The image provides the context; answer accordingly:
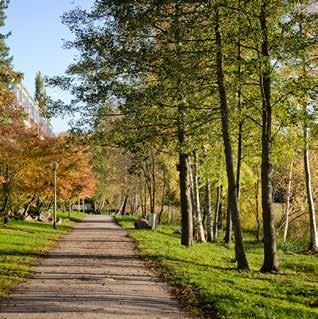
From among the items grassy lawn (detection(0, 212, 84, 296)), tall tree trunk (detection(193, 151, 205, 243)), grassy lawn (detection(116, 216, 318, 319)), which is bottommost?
grassy lawn (detection(116, 216, 318, 319))

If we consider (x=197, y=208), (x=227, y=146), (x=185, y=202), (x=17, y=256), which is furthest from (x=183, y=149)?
(x=197, y=208)

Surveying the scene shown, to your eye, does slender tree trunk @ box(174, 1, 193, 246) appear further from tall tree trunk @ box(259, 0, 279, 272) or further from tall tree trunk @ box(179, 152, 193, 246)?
tall tree trunk @ box(259, 0, 279, 272)

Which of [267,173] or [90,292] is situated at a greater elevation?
[267,173]

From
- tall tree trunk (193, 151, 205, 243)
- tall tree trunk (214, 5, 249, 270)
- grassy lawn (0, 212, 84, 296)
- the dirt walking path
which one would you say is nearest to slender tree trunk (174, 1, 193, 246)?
tall tree trunk (214, 5, 249, 270)

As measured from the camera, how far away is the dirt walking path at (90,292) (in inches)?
388

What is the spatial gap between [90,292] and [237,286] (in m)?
3.70

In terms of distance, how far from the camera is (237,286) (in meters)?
13.4

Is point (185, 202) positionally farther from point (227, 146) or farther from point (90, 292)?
point (90, 292)

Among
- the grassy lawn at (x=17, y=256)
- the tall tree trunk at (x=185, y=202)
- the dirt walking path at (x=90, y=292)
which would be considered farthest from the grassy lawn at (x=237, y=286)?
the grassy lawn at (x=17, y=256)

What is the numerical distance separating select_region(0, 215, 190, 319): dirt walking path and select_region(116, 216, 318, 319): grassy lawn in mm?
670

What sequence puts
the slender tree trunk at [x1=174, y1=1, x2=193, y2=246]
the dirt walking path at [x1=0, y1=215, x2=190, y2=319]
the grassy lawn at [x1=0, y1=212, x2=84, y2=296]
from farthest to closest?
the slender tree trunk at [x1=174, y1=1, x2=193, y2=246]
the grassy lawn at [x1=0, y1=212, x2=84, y2=296]
the dirt walking path at [x1=0, y1=215, x2=190, y2=319]

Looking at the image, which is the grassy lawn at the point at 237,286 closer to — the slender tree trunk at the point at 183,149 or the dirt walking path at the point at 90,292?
the dirt walking path at the point at 90,292

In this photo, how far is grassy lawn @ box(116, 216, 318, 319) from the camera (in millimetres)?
10539

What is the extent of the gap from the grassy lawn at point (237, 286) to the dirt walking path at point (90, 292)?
67 centimetres
